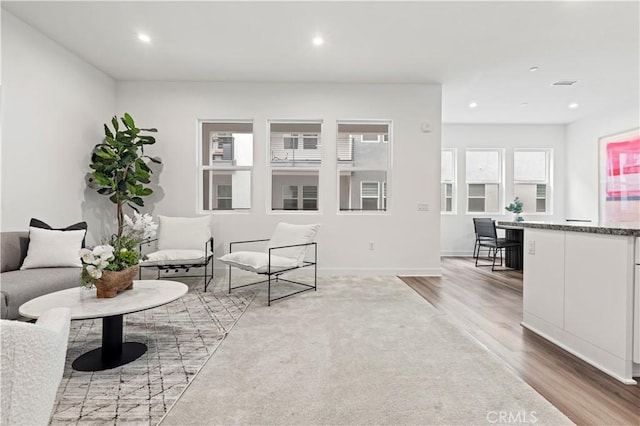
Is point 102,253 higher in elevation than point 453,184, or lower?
lower

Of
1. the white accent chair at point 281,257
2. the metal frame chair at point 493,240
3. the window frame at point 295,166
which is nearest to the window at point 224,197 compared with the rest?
the window frame at point 295,166

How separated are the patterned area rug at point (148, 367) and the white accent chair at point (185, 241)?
2.02ft

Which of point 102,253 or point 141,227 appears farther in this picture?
point 141,227

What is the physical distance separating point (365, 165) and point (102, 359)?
4.04 meters

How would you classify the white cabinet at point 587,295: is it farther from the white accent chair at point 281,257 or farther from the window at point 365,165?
the window at point 365,165

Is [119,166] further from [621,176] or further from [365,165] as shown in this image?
[621,176]

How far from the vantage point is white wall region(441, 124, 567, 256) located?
729cm

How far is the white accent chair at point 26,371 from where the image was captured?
0.70 m

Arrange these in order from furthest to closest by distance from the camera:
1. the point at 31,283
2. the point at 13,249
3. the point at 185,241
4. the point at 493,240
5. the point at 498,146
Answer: the point at 498,146 < the point at 493,240 < the point at 185,241 < the point at 13,249 < the point at 31,283

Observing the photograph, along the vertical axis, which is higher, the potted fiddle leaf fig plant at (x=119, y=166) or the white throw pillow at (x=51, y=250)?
the potted fiddle leaf fig plant at (x=119, y=166)

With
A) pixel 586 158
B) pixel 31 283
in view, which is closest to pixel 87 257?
pixel 31 283

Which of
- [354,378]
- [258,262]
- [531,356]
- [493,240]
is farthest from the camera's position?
[493,240]

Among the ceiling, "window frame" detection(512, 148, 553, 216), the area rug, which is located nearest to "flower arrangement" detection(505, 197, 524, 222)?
"window frame" detection(512, 148, 553, 216)

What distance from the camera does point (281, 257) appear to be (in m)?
3.88
